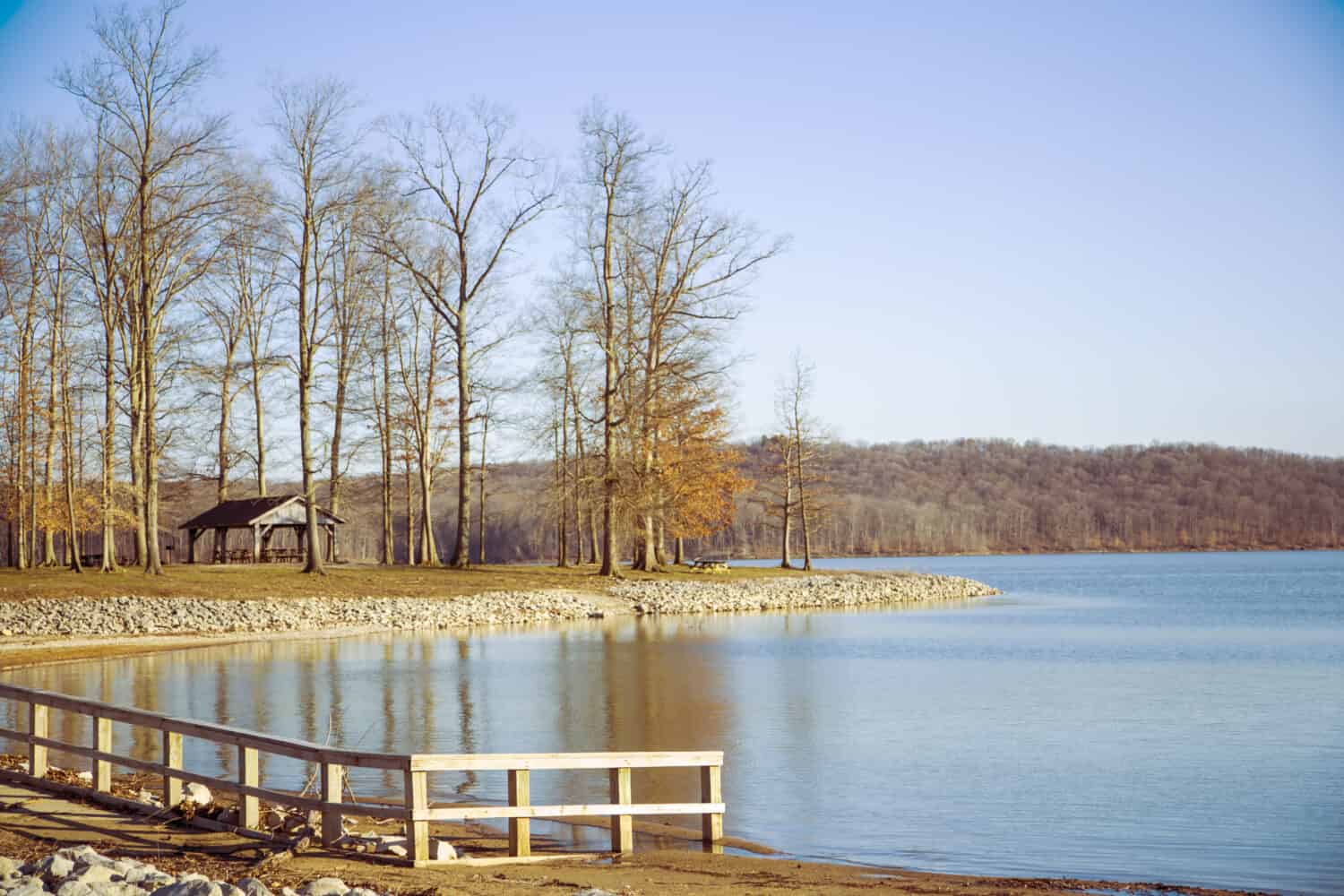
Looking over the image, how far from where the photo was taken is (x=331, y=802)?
9562 millimetres

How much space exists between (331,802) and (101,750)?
3077 mm

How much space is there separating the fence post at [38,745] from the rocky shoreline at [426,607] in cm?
1733

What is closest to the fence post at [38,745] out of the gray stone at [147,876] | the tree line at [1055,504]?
the gray stone at [147,876]

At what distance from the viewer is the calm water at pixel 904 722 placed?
1141 centimetres

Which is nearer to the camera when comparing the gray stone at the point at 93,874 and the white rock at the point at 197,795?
the gray stone at the point at 93,874

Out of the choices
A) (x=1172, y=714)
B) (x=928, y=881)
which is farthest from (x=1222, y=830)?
(x=1172, y=714)

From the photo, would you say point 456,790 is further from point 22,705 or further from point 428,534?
point 428,534

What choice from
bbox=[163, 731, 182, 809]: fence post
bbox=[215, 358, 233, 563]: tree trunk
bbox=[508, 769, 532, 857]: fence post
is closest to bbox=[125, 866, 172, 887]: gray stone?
bbox=[163, 731, 182, 809]: fence post

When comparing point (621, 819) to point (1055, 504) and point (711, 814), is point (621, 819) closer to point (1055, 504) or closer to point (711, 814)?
point (711, 814)

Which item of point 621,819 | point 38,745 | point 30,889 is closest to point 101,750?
point 38,745

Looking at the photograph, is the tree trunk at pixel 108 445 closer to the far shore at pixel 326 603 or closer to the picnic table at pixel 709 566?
the far shore at pixel 326 603

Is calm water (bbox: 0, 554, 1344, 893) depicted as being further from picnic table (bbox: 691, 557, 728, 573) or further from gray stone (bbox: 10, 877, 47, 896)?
picnic table (bbox: 691, 557, 728, 573)

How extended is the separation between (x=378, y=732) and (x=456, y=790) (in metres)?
3.79

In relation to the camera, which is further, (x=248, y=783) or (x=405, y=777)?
(x=248, y=783)
